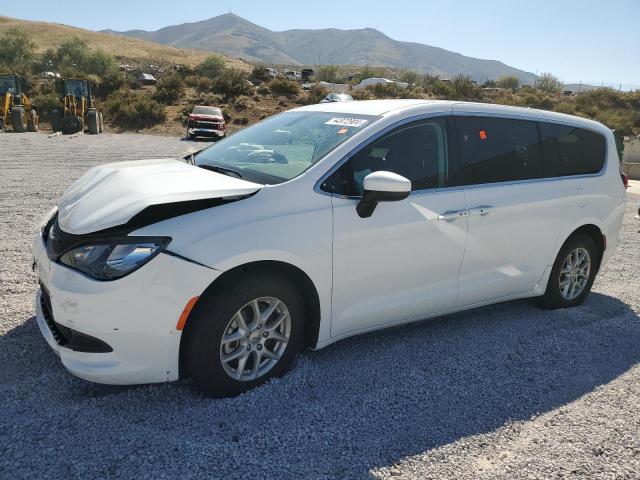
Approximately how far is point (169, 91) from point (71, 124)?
42.5 ft

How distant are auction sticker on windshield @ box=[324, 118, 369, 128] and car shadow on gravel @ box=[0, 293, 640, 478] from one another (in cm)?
158

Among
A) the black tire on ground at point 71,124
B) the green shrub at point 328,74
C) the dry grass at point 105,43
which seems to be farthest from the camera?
the dry grass at point 105,43

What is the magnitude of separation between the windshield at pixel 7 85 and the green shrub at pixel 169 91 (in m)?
11.7

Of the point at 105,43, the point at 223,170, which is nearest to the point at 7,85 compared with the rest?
the point at 223,170

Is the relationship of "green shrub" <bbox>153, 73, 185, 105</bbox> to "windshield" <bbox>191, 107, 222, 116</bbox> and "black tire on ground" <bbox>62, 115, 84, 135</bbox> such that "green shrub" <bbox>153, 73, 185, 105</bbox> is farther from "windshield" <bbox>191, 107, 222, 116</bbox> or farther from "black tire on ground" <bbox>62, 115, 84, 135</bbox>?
"black tire on ground" <bbox>62, 115, 84, 135</bbox>

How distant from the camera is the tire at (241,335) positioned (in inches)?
113

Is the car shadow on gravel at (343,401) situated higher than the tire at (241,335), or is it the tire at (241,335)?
the tire at (241,335)

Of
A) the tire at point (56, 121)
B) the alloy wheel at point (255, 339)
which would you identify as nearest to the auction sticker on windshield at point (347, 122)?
the alloy wheel at point (255, 339)

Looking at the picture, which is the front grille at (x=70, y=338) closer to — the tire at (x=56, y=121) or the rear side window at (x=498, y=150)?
the rear side window at (x=498, y=150)

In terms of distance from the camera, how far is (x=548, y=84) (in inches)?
2537

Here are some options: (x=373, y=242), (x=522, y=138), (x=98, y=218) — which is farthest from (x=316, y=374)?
(x=522, y=138)

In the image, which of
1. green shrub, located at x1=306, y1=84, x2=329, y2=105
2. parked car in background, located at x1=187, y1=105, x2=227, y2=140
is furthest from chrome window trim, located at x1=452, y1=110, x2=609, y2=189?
green shrub, located at x1=306, y1=84, x2=329, y2=105

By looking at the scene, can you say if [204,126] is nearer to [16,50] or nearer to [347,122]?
[347,122]

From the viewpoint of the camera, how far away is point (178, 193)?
294 cm
